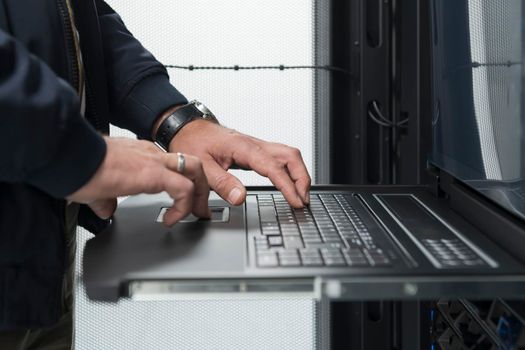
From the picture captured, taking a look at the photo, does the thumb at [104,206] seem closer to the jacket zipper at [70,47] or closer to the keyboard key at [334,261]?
the jacket zipper at [70,47]

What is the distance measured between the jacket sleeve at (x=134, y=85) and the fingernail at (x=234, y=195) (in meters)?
0.30

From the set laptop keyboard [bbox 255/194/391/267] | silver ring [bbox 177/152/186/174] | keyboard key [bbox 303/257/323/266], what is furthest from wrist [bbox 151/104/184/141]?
keyboard key [bbox 303/257/323/266]

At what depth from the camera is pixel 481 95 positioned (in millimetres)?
939

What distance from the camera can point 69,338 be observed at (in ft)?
4.26

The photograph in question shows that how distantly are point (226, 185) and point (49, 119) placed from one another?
14.1 inches

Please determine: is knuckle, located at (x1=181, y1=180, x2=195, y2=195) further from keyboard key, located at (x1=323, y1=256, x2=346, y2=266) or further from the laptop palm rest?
keyboard key, located at (x1=323, y1=256, x2=346, y2=266)

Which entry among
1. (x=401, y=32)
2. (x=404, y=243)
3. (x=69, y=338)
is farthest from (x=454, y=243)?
(x=401, y=32)

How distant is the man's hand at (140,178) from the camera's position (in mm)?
832

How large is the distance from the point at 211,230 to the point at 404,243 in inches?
9.6

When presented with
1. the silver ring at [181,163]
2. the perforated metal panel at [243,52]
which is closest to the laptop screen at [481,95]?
the silver ring at [181,163]

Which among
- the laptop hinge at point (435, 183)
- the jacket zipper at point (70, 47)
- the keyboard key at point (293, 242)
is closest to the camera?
the keyboard key at point (293, 242)

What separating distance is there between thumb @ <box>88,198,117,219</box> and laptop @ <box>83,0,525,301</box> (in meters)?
0.02

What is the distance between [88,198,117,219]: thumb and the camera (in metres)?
0.92

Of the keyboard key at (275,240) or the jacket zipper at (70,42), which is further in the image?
the jacket zipper at (70,42)
